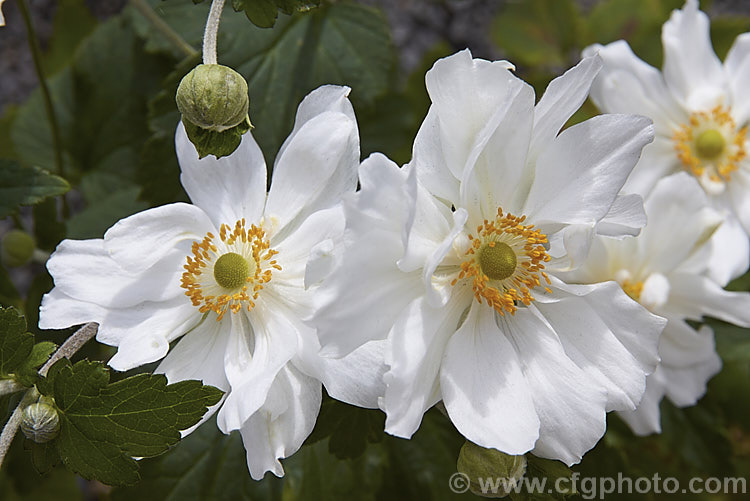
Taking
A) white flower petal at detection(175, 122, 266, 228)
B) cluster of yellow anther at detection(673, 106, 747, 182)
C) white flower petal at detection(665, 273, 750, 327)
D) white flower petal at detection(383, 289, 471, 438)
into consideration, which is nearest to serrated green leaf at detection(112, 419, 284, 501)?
white flower petal at detection(175, 122, 266, 228)

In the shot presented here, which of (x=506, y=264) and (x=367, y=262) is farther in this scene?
(x=506, y=264)

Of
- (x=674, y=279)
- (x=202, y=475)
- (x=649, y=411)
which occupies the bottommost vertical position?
(x=202, y=475)

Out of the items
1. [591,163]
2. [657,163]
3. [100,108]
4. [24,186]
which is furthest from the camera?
[100,108]

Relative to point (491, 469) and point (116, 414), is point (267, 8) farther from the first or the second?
point (491, 469)

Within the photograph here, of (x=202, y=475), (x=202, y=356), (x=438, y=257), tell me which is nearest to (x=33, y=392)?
(x=202, y=356)

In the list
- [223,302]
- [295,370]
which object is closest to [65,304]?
[223,302]

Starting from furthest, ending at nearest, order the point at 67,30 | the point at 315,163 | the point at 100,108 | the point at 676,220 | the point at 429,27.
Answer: the point at 429,27 → the point at 67,30 → the point at 100,108 → the point at 676,220 → the point at 315,163

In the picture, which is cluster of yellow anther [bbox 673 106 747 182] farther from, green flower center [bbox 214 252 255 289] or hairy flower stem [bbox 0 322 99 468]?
hairy flower stem [bbox 0 322 99 468]

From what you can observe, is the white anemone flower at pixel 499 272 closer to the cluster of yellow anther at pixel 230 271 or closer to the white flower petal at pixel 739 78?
the cluster of yellow anther at pixel 230 271
